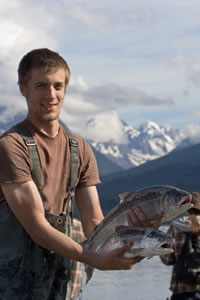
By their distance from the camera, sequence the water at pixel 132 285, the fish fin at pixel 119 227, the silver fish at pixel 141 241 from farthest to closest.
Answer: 1. the water at pixel 132 285
2. the fish fin at pixel 119 227
3. the silver fish at pixel 141 241

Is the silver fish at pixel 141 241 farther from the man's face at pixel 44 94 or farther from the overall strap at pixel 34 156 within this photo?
the man's face at pixel 44 94

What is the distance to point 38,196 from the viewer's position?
5926 millimetres

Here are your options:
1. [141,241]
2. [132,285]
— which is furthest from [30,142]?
[132,285]

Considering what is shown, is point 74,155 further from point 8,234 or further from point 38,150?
point 8,234

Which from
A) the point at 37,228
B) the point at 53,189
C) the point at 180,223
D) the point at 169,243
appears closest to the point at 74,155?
the point at 53,189

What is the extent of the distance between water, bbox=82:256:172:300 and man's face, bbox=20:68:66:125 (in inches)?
1296

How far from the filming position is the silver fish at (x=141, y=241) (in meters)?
5.45

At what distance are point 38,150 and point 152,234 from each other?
112 centimetres

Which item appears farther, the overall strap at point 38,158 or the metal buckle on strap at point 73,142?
the metal buckle on strap at point 73,142

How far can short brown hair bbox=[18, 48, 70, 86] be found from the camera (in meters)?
6.10

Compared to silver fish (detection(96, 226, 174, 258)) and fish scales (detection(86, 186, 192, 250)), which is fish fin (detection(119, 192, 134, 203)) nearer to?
fish scales (detection(86, 186, 192, 250))

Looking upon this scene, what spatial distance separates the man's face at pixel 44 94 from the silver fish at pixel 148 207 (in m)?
0.85

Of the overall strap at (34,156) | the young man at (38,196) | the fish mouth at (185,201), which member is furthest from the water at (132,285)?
the fish mouth at (185,201)

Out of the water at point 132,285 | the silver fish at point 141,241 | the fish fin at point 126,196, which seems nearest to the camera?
the silver fish at point 141,241
